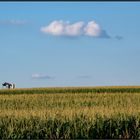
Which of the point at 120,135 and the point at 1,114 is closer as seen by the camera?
the point at 120,135

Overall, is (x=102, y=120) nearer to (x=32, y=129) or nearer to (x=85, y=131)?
(x=85, y=131)

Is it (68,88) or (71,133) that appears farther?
(68,88)

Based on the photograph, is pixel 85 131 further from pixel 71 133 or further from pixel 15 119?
pixel 15 119

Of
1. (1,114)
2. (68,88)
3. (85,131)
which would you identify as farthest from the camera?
(68,88)

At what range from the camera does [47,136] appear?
16438 mm

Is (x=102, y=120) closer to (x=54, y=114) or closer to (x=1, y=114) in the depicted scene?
(x=54, y=114)

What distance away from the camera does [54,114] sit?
55.1 feet

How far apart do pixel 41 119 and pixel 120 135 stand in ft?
8.24

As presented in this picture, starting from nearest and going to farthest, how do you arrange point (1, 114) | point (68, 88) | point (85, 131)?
point (85, 131)
point (1, 114)
point (68, 88)

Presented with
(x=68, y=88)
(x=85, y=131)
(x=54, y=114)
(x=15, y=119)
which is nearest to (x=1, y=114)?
(x=15, y=119)

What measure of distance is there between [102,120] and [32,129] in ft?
7.23

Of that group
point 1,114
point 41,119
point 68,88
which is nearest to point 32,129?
point 41,119

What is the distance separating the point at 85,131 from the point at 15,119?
2.28 meters

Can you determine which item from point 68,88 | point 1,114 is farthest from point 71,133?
point 68,88
